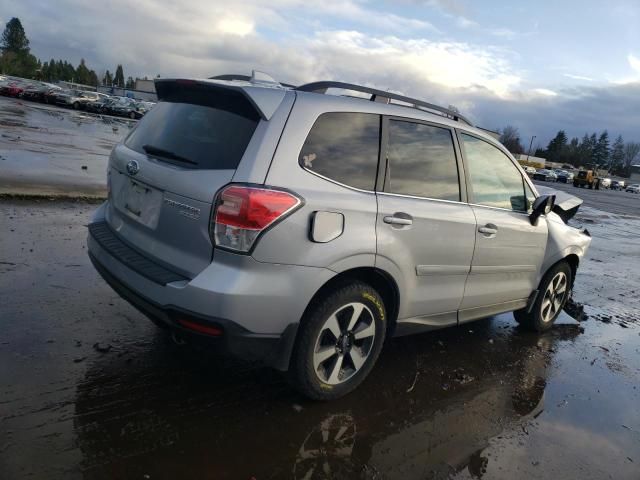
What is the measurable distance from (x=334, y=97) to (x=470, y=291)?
1920mm

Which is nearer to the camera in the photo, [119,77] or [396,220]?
[396,220]

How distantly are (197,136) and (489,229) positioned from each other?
7.70ft

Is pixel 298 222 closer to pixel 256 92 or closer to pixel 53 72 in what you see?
pixel 256 92

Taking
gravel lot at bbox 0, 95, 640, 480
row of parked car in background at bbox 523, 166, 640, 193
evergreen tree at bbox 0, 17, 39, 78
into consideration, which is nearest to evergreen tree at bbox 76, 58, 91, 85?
evergreen tree at bbox 0, 17, 39, 78

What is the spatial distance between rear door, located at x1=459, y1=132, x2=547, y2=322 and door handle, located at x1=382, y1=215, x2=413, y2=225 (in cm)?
87

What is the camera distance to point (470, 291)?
420cm

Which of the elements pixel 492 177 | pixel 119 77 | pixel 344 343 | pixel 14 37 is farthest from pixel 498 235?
pixel 119 77

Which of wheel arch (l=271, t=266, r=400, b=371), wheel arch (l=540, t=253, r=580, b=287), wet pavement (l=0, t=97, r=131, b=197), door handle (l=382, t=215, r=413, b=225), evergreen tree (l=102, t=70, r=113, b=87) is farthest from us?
evergreen tree (l=102, t=70, r=113, b=87)

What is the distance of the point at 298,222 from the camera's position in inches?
114

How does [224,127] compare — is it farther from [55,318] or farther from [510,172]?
[510,172]

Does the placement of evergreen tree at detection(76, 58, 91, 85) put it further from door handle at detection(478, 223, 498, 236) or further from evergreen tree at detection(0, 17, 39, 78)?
door handle at detection(478, 223, 498, 236)

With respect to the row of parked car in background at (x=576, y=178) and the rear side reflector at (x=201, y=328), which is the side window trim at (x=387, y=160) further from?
the row of parked car in background at (x=576, y=178)

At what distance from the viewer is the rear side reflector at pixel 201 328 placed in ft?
9.20

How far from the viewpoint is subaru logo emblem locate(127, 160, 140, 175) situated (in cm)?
337
